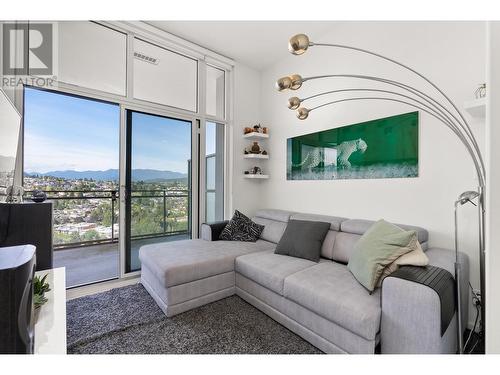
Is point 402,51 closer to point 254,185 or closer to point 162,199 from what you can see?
point 254,185

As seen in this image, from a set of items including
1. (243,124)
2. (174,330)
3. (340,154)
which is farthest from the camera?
(243,124)

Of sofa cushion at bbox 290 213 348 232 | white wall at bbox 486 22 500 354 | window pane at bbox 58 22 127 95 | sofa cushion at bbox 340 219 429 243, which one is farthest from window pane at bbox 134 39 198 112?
white wall at bbox 486 22 500 354

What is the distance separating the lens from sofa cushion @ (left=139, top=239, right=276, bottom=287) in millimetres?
1983

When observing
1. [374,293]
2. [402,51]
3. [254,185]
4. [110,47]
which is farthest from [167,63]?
[374,293]

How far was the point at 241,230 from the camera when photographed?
9.57ft

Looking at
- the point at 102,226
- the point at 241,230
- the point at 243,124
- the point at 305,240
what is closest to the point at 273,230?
the point at 241,230

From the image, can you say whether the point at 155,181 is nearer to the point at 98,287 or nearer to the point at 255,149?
the point at 98,287

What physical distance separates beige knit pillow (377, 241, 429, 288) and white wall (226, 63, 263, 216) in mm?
2335

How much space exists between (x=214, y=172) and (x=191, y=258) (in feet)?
5.54

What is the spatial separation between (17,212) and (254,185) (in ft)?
9.22

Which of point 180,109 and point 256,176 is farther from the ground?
point 180,109

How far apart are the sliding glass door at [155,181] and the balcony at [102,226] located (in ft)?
0.04

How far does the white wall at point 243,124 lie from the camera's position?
359cm

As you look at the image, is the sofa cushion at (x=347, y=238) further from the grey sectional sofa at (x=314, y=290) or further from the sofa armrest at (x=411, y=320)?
the sofa armrest at (x=411, y=320)
